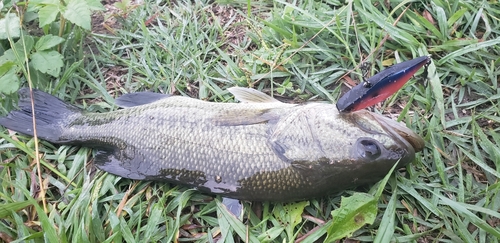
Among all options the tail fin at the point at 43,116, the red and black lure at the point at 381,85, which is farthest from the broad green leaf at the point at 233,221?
the tail fin at the point at 43,116

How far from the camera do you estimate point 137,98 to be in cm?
383

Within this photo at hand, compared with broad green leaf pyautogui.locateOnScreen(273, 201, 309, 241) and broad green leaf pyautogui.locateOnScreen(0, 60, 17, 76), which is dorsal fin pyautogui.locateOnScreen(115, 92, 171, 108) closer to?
broad green leaf pyautogui.locateOnScreen(0, 60, 17, 76)

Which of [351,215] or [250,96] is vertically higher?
[250,96]

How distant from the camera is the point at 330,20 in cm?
409

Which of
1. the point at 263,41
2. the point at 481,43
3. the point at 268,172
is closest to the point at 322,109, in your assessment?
the point at 268,172

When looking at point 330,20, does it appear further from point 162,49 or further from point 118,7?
point 118,7

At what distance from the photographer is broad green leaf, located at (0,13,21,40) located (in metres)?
3.79

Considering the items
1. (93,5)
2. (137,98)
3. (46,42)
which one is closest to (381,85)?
(137,98)

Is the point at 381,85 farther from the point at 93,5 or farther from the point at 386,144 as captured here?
the point at 93,5

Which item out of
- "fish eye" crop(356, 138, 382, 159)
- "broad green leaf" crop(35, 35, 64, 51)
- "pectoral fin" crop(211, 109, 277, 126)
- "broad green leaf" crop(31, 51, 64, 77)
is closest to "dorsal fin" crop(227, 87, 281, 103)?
"pectoral fin" crop(211, 109, 277, 126)

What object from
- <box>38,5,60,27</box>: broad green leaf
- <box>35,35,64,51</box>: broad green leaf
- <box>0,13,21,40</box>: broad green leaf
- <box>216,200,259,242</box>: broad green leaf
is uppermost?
<box>38,5,60,27</box>: broad green leaf

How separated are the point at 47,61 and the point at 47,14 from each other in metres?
0.42

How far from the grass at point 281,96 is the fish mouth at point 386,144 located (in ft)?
1.16

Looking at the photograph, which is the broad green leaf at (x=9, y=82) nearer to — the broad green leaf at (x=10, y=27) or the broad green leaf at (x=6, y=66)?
the broad green leaf at (x=6, y=66)
